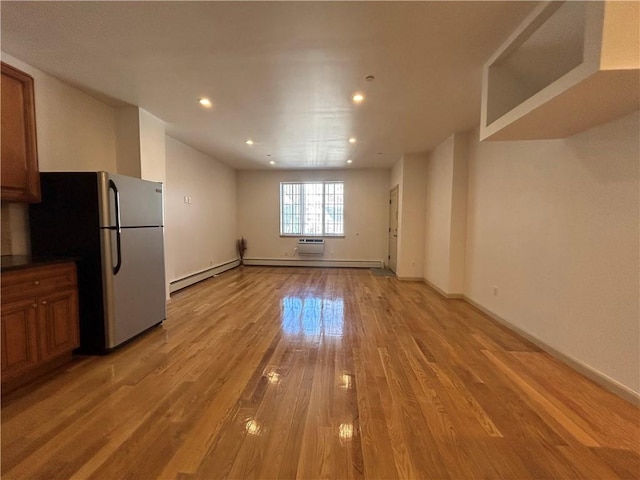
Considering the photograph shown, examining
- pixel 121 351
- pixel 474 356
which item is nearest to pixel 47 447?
pixel 121 351

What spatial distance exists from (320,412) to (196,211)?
496 centimetres

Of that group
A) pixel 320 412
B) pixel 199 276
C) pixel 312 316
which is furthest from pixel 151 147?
pixel 320 412

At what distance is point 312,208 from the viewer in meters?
8.02

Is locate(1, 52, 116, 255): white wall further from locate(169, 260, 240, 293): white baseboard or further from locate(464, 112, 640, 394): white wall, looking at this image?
locate(464, 112, 640, 394): white wall

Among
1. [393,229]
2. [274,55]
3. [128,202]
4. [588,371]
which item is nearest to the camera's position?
[588,371]

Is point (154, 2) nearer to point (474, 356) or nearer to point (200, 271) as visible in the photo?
point (474, 356)

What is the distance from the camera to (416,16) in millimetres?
1926

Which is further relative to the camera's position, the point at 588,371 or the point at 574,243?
the point at 574,243

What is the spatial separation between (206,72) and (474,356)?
3733mm

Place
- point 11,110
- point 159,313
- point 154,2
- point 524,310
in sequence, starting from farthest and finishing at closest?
1. point 159,313
2. point 524,310
3. point 11,110
4. point 154,2

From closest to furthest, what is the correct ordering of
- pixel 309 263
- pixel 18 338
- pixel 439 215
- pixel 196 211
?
pixel 18 338, pixel 439 215, pixel 196 211, pixel 309 263

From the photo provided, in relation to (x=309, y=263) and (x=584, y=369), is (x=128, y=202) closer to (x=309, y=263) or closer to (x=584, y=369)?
(x=584, y=369)

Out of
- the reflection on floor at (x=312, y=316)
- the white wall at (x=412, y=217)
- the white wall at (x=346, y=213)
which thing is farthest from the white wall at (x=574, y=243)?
the white wall at (x=346, y=213)

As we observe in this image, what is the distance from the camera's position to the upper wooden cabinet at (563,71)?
1.46 metres
